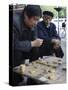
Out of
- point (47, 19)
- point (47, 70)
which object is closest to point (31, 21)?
point (47, 19)

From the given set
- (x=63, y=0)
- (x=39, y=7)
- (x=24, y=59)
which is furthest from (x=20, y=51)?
(x=63, y=0)

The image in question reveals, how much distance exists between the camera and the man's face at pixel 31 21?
136 centimetres

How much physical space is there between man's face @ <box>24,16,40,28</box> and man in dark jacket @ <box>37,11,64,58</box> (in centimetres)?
3

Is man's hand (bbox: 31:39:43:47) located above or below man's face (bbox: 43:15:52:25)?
below

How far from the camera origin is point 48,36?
4.58 feet

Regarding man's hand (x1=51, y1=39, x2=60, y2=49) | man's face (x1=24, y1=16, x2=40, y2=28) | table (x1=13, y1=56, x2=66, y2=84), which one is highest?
man's face (x1=24, y1=16, x2=40, y2=28)

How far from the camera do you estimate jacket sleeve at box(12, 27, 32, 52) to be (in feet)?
4.38

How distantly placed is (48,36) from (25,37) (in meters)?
0.14

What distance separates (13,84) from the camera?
1341mm

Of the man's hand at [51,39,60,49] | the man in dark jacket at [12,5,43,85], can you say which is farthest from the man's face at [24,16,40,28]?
the man's hand at [51,39,60,49]

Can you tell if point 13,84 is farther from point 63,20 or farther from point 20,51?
point 63,20

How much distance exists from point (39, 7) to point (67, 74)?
0.44 meters

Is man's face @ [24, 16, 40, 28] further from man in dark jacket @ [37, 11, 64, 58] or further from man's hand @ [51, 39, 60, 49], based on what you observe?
man's hand @ [51, 39, 60, 49]

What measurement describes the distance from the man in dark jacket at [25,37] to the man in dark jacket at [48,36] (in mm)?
31
